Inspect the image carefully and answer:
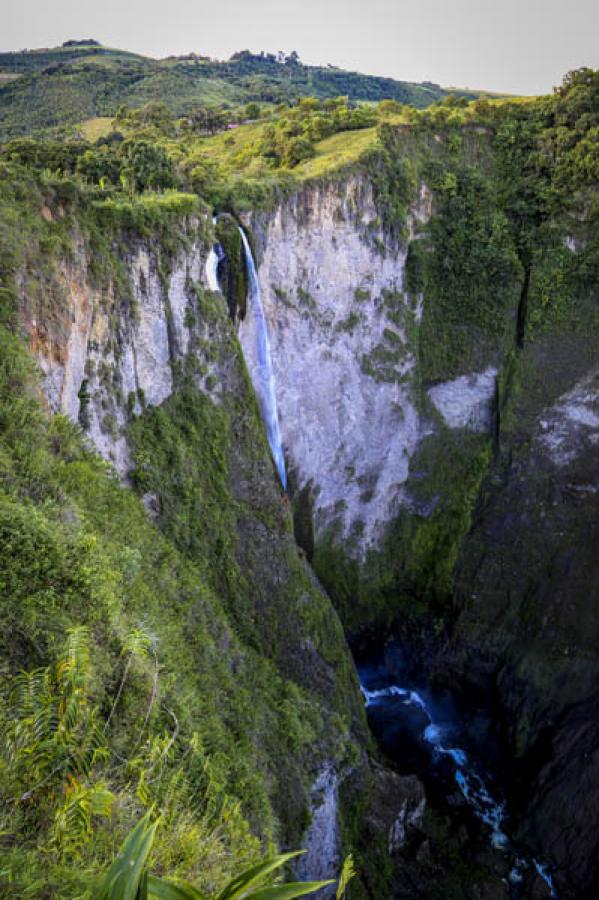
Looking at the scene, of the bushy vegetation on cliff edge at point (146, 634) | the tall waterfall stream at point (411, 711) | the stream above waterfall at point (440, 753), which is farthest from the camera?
the stream above waterfall at point (440, 753)

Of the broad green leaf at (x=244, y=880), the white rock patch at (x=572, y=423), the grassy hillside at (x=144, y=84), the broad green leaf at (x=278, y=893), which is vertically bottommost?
the white rock patch at (x=572, y=423)

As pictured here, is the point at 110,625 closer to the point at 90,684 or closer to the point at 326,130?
the point at 90,684

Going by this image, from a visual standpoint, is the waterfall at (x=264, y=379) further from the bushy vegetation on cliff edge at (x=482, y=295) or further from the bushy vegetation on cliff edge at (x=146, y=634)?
the bushy vegetation on cliff edge at (x=482, y=295)

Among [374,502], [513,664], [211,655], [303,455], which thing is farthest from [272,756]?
[513,664]

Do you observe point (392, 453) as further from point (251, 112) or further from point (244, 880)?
point (244, 880)

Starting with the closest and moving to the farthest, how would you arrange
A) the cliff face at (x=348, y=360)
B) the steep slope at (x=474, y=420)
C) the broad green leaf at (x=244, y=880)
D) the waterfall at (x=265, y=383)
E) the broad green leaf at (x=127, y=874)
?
the broad green leaf at (x=127, y=874) → the broad green leaf at (x=244, y=880) → the waterfall at (x=265, y=383) → the cliff face at (x=348, y=360) → the steep slope at (x=474, y=420)

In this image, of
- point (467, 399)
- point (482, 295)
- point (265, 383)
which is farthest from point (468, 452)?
point (265, 383)

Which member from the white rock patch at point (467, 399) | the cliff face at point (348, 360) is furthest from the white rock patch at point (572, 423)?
the cliff face at point (348, 360)
